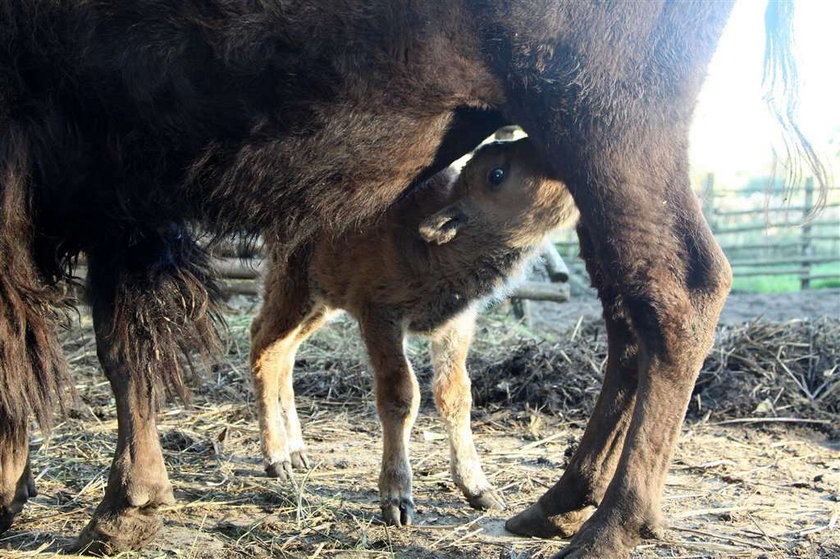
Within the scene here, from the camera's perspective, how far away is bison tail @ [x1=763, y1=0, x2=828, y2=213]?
344 cm

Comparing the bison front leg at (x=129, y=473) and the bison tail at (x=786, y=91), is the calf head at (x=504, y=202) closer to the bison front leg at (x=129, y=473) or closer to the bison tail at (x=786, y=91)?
the bison tail at (x=786, y=91)

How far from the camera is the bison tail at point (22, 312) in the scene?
10.0 feet

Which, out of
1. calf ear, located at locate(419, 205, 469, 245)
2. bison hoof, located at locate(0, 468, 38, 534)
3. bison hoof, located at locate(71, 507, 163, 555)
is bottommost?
bison hoof, located at locate(71, 507, 163, 555)

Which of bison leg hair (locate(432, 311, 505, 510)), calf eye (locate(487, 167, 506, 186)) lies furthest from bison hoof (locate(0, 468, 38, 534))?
calf eye (locate(487, 167, 506, 186))

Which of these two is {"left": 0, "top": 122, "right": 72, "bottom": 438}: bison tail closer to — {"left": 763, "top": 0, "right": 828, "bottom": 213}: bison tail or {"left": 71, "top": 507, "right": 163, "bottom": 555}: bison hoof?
{"left": 71, "top": 507, "right": 163, "bottom": 555}: bison hoof

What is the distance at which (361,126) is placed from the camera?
3.06 meters

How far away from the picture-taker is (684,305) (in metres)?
3.01

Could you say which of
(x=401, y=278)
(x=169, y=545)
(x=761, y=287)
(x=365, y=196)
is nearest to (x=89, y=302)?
(x=169, y=545)

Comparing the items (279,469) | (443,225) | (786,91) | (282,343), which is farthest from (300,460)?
(786,91)

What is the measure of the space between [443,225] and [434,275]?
30cm

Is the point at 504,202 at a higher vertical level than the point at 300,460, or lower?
higher

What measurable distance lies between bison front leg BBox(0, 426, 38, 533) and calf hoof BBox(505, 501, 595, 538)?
203 cm

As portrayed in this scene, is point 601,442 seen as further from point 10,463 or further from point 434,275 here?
point 10,463

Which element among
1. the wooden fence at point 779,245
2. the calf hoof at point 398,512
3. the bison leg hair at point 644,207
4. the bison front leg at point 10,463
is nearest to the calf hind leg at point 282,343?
the calf hoof at point 398,512
